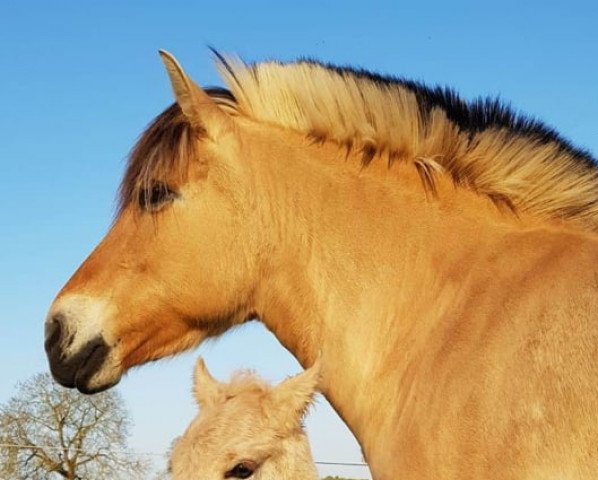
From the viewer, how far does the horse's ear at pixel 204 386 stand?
445cm

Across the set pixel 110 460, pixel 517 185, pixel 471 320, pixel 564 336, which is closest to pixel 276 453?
pixel 471 320

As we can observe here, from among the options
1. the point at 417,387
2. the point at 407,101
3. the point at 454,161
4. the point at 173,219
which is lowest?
the point at 417,387

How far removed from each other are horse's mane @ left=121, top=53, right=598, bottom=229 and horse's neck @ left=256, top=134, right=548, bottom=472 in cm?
13

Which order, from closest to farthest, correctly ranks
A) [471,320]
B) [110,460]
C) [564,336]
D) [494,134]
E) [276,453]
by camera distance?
[564,336], [471,320], [276,453], [494,134], [110,460]

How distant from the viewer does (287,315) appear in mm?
4383

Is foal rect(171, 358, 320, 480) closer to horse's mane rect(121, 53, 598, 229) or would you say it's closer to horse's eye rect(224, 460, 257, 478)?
horse's eye rect(224, 460, 257, 478)

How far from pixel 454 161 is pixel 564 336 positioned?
128 centimetres

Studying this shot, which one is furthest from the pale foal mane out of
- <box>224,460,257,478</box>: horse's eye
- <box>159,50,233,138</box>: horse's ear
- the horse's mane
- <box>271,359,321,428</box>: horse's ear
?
<box>224,460,257,478</box>: horse's eye

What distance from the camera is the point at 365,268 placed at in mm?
4168

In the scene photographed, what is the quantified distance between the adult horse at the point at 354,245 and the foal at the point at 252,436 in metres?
0.22

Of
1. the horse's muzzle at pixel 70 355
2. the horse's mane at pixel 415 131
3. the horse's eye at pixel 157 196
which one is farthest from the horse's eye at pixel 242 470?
the horse's mane at pixel 415 131

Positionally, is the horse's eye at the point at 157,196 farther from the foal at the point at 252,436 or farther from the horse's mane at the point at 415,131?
the foal at the point at 252,436

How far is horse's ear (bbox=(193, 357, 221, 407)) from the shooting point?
4453 millimetres

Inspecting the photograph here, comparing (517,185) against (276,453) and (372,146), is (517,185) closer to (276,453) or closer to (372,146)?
(372,146)
